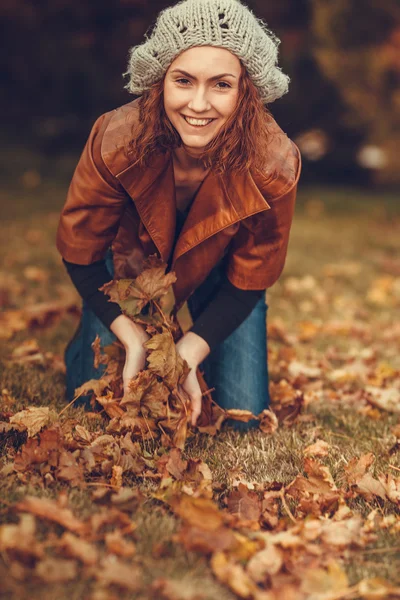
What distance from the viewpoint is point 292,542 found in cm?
181

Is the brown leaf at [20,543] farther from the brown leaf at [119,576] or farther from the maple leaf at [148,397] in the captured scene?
the maple leaf at [148,397]

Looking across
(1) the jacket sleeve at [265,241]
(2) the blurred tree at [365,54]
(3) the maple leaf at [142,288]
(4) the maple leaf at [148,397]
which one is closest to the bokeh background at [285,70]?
(2) the blurred tree at [365,54]

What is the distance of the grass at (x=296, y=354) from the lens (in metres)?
1.79

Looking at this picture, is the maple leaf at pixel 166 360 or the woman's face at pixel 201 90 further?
the maple leaf at pixel 166 360

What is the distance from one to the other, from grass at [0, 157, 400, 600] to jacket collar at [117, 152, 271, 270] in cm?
72

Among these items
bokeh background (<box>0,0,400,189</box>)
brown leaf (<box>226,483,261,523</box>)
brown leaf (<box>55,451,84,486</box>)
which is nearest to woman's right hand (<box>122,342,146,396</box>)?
brown leaf (<box>55,451,84,486</box>)

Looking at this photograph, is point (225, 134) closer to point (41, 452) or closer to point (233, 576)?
point (41, 452)

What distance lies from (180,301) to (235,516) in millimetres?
978

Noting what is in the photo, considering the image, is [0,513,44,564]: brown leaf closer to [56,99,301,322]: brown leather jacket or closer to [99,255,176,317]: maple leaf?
[99,255,176,317]: maple leaf

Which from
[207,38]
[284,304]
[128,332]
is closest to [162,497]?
[128,332]

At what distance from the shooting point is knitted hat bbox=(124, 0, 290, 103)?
217 centimetres

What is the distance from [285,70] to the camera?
948cm

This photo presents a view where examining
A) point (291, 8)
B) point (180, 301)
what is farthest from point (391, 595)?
point (291, 8)

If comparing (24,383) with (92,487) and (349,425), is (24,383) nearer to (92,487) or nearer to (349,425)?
(92,487)
